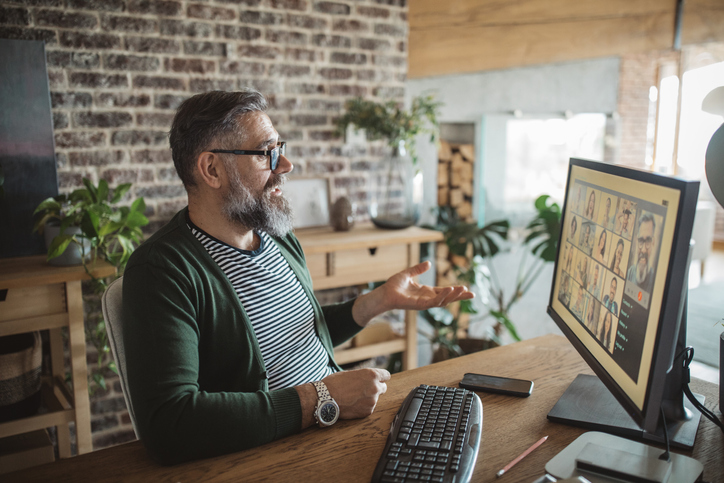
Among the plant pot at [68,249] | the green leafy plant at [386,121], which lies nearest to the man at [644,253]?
the plant pot at [68,249]

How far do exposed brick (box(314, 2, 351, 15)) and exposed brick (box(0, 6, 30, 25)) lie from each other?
1.35 metres

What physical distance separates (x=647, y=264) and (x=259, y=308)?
92cm

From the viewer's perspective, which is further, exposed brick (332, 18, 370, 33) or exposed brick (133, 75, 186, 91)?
exposed brick (332, 18, 370, 33)

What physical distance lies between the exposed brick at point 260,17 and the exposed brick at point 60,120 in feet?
3.10

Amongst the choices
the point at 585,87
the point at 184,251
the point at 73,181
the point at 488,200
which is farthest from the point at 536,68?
the point at 184,251

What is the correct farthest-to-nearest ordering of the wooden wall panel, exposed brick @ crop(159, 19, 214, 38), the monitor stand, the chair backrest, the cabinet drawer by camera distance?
the wooden wall panel
exposed brick @ crop(159, 19, 214, 38)
the cabinet drawer
the chair backrest
the monitor stand

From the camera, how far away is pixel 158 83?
101 inches

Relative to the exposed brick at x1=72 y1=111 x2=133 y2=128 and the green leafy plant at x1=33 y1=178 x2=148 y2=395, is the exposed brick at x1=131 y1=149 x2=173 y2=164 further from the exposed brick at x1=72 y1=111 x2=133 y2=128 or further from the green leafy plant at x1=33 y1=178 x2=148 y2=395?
the green leafy plant at x1=33 y1=178 x2=148 y2=395

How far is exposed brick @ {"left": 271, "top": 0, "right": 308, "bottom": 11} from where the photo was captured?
279 centimetres

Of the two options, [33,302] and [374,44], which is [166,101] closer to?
[33,302]

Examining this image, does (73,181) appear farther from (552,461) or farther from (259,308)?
(552,461)

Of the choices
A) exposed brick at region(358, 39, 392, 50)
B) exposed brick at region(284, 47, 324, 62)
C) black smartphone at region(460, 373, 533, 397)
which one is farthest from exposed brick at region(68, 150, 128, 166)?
black smartphone at region(460, 373, 533, 397)

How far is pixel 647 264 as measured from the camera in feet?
2.92

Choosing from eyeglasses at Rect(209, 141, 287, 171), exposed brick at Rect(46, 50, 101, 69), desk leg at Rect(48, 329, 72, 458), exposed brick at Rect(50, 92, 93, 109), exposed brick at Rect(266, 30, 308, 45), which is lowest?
desk leg at Rect(48, 329, 72, 458)
